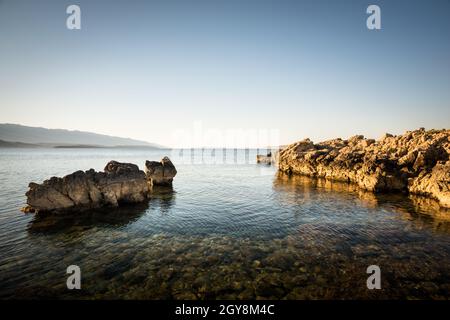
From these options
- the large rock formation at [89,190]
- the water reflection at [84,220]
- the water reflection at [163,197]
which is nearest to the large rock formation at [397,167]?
the water reflection at [163,197]

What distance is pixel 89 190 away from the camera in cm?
2731

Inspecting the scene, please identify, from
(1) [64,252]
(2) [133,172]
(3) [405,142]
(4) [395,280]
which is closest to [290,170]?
(3) [405,142]

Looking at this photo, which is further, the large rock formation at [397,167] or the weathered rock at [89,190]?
the large rock formation at [397,167]

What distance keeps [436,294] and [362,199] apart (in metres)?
23.5

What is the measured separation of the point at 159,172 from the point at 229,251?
3006 centimetres

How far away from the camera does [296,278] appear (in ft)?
44.0

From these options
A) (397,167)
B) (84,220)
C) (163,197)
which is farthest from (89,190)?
(397,167)

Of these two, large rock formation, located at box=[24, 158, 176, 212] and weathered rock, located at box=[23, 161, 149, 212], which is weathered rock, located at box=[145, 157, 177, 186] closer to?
weathered rock, located at box=[23, 161, 149, 212]

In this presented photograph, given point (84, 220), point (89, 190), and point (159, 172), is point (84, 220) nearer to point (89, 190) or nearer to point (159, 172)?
point (89, 190)

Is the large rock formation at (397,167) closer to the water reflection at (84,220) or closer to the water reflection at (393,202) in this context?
the water reflection at (393,202)

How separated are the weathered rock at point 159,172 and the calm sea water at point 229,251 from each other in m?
14.7

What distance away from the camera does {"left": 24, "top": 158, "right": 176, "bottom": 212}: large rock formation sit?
24.6m

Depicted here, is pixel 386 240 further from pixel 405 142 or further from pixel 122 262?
pixel 405 142

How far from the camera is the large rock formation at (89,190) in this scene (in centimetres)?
2456
